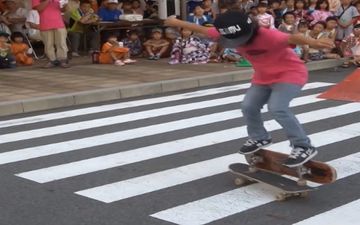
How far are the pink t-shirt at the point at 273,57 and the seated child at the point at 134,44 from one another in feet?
33.8

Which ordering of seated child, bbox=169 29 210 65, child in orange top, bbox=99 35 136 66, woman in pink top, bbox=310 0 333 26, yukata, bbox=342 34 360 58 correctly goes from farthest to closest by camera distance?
woman in pink top, bbox=310 0 333 26 < yukata, bbox=342 34 360 58 < seated child, bbox=169 29 210 65 < child in orange top, bbox=99 35 136 66

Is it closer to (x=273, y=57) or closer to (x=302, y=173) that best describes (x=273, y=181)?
(x=302, y=173)

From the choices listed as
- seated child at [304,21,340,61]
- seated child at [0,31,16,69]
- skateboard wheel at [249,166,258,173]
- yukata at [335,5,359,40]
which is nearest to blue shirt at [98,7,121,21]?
seated child at [0,31,16,69]

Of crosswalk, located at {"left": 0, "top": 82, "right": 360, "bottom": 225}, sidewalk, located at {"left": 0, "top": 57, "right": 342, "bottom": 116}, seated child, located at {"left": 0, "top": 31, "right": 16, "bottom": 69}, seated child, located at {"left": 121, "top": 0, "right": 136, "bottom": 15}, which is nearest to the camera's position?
crosswalk, located at {"left": 0, "top": 82, "right": 360, "bottom": 225}

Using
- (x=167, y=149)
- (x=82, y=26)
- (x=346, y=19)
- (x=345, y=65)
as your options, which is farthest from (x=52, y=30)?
(x=167, y=149)

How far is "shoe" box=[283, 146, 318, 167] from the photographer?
207 inches

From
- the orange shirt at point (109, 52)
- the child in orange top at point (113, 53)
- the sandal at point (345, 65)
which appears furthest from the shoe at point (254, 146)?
the sandal at point (345, 65)

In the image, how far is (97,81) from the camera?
11820mm

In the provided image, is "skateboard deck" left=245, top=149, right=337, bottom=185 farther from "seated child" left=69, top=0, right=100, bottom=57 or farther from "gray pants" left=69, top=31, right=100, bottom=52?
"gray pants" left=69, top=31, right=100, bottom=52

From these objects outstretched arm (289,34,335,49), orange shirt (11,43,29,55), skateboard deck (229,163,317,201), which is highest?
outstretched arm (289,34,335,49)

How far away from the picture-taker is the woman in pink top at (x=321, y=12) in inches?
647

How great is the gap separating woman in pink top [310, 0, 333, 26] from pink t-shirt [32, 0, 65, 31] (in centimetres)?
606

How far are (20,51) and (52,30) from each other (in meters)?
0.96

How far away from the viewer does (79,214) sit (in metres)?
5.05
